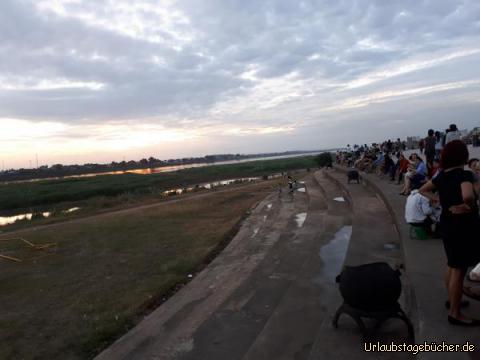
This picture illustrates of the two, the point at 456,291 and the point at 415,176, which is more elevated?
the point at 415,176

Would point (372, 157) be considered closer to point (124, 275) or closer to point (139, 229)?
point (139, 229)

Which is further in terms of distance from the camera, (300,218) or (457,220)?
(300,218)

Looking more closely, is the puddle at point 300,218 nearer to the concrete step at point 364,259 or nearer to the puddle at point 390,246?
the concrete step at point 364,259

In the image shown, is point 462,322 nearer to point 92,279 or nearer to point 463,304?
point 463,304

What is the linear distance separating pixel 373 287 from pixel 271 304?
2565 mm

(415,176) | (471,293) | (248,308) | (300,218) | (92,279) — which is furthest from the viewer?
(300,218)

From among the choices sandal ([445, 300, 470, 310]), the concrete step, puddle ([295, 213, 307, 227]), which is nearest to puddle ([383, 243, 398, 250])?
the concrete step

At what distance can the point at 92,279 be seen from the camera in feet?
25.5

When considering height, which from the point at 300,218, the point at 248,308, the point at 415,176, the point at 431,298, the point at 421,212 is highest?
the point at 415,176

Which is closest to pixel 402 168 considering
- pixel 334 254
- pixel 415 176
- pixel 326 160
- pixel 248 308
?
pixel 415 176

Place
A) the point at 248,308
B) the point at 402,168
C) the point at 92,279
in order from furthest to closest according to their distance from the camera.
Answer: the point at 402,168 < the point at 92,279 < the point at 248,308

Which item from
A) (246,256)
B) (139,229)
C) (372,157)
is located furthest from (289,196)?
(246,256)

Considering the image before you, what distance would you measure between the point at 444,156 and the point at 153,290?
206 inches

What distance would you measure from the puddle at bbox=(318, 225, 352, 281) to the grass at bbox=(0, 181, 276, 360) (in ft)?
8.67
